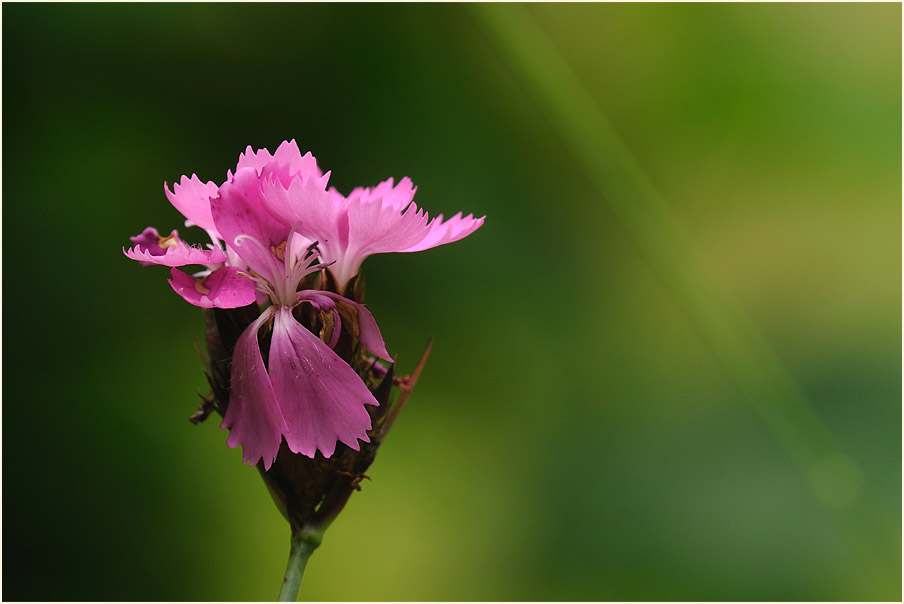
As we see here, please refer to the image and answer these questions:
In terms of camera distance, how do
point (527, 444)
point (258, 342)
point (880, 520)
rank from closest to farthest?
1. point (258, 342)
2. point (880, 520)
3. point (527, 444)

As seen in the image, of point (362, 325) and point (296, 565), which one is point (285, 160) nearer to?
point (362, 325)

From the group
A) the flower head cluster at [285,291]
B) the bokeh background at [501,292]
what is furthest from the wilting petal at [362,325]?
the bokeh background at [501,292]

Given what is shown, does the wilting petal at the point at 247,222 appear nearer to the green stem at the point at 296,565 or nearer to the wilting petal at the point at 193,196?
the wilting petal at the point at 193,196

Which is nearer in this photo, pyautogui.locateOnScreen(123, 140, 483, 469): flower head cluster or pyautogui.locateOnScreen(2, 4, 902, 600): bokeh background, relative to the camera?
pyautogui.locateOnScreen(123, 140, 483, 469): flower head cluster

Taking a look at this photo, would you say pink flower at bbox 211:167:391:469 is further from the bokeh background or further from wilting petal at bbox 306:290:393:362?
the bokeh background

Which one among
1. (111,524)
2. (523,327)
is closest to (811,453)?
(523,327)

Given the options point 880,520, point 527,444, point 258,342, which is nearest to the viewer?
point 258,342

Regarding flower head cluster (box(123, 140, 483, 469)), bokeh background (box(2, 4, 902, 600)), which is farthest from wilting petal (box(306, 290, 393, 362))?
bokeh background (box(2, 4, 902, 600))

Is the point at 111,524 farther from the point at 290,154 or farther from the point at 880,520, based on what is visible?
the point at 880,520
